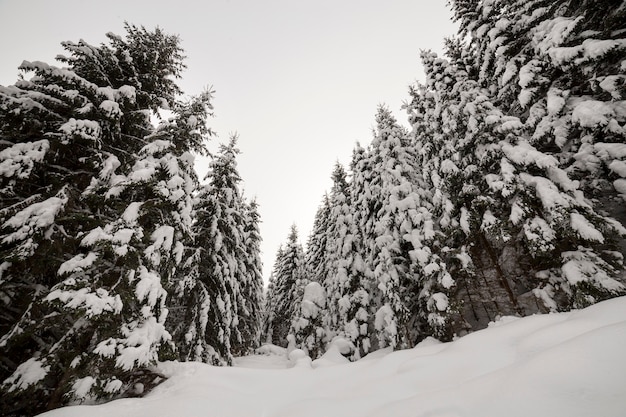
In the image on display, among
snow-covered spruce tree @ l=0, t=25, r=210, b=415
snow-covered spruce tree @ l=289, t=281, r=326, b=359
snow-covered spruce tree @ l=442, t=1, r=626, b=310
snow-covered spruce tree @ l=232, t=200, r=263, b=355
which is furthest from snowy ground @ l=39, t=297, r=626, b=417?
Answer: snow-covered spruce tree @ l=232, t=200, r=263, b=355

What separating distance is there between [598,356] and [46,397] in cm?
977

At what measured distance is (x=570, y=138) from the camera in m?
10.8

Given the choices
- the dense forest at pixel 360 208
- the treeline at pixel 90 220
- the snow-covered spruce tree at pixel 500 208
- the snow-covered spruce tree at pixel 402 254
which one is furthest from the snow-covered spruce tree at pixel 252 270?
the snow-covered spruce tree at pixel 500 208

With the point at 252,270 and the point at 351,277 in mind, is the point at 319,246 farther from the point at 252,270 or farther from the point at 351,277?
the point at 351,277

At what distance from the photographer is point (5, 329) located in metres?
6.70

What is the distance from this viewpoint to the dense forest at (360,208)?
6.27m

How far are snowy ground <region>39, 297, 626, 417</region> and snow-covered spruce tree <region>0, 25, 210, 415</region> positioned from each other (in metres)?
1.26

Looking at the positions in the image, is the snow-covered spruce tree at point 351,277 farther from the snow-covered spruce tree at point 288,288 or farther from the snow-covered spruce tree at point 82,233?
the snow-covered spruce tree at point 82,233

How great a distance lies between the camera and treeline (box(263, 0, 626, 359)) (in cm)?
898

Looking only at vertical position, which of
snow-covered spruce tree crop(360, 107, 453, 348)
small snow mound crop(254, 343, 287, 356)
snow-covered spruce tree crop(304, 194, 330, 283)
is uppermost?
snow-covered spruce tree crop(304, 194, 330, 283)

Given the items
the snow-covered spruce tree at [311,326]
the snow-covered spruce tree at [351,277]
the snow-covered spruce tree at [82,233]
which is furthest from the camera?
the snow-covered spruce tree at [311,326]

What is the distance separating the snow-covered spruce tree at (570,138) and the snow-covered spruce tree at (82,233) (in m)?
12.4

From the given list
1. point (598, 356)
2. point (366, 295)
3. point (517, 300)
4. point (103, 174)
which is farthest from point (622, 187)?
point (103, 174)

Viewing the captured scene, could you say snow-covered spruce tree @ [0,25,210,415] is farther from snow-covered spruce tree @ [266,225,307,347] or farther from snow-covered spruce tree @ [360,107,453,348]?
snow-covered spruce tree @ [266,225,307,347]
